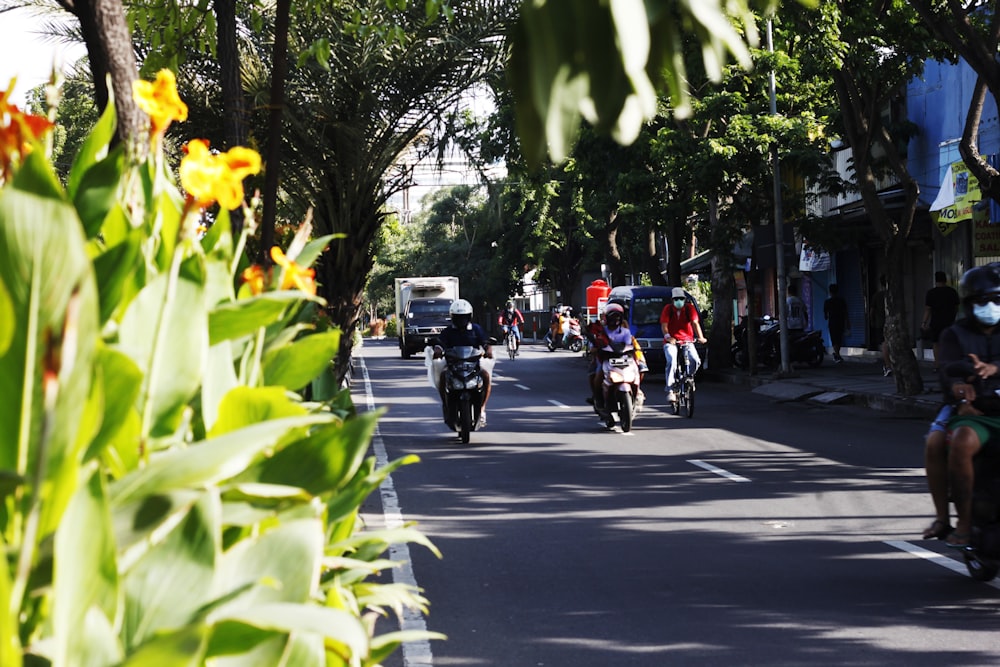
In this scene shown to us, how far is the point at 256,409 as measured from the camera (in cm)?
249

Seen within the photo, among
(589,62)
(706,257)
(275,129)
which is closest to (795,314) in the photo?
(706,257)

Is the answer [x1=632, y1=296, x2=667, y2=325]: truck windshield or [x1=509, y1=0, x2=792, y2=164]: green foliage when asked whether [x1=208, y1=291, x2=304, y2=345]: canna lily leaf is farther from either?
[x1=632, y1=296, x2=667, y2=325]: truck windshield

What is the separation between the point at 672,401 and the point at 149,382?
56.2 ft

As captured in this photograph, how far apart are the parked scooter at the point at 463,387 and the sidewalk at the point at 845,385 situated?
18.4 feet

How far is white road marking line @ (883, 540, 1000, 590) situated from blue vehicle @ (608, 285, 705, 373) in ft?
64.5

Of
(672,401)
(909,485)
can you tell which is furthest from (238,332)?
(672,401)

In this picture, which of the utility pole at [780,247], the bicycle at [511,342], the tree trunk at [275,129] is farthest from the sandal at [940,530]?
the bicycle at [511,342]

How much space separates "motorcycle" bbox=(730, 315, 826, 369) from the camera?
98.9ft

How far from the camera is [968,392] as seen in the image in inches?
281

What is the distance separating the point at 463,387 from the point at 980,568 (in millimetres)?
9147

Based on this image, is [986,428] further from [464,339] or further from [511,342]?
[511,342]

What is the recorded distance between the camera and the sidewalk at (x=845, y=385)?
63.3 feet

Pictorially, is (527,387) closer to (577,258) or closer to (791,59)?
(791,59)

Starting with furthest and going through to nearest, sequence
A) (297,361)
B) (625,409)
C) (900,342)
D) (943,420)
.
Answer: (900,342)
(625,409)
(943,420)
(297,361)
